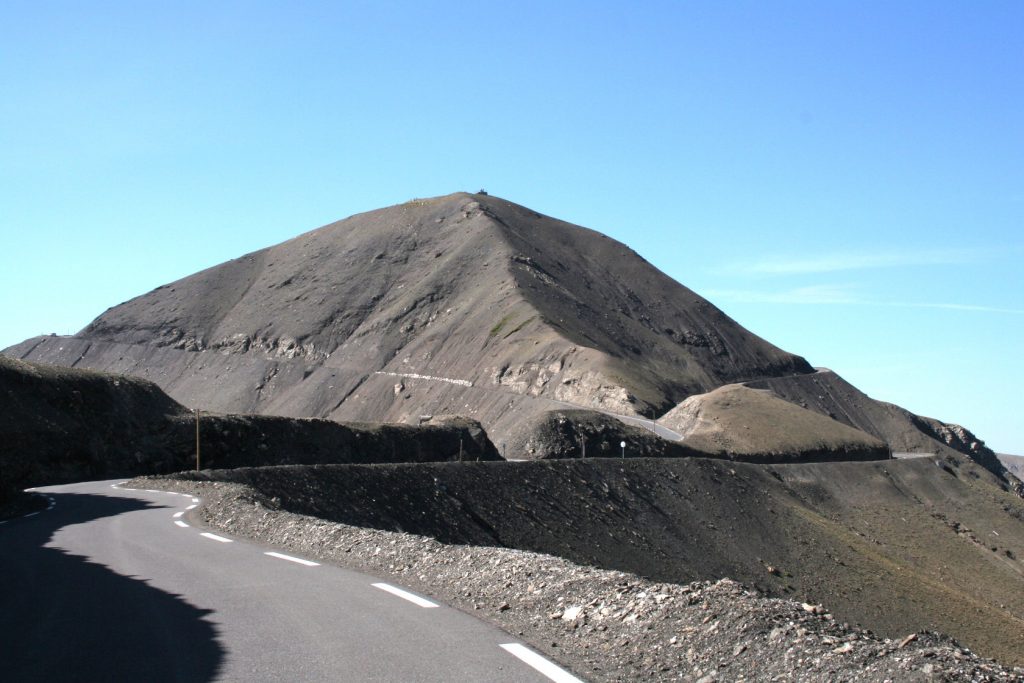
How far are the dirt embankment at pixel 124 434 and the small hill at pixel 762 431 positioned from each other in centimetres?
2998

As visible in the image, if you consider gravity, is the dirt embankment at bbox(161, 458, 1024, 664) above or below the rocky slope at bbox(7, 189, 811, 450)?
below

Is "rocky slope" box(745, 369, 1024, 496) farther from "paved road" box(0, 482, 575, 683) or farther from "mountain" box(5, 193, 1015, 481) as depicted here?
"paved road" box(0, 482, 575, 683)

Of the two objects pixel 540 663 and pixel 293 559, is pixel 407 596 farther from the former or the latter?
pixel 293 559

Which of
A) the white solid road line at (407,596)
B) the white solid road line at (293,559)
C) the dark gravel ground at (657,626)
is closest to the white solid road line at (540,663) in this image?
the dark gravel ground at (657,626)

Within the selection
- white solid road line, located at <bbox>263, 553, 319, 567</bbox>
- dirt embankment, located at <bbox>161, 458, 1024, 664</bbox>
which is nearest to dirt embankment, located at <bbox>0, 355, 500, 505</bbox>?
dirt embankment, located at <bbox>161, 458, 1024, 664</bbox>

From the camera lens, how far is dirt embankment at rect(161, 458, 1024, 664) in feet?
125

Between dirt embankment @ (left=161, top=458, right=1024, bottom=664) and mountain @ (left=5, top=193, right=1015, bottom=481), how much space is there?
85.1ft

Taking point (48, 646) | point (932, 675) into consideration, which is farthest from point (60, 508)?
point (932, 675)

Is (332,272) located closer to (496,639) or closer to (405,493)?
(405,493)

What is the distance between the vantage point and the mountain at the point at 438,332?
95.1 metres

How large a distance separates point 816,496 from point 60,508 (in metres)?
55.3

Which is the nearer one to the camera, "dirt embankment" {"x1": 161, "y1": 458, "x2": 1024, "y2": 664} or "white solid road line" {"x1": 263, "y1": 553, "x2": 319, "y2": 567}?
"white solid road line" {"x1": 263, "y1": 553, "x2": 319, "y2": 567}

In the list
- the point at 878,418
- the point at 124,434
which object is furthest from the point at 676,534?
the point at 878,418

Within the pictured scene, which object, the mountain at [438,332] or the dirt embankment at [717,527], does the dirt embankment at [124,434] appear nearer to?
the dirt embankment at [717,527]
